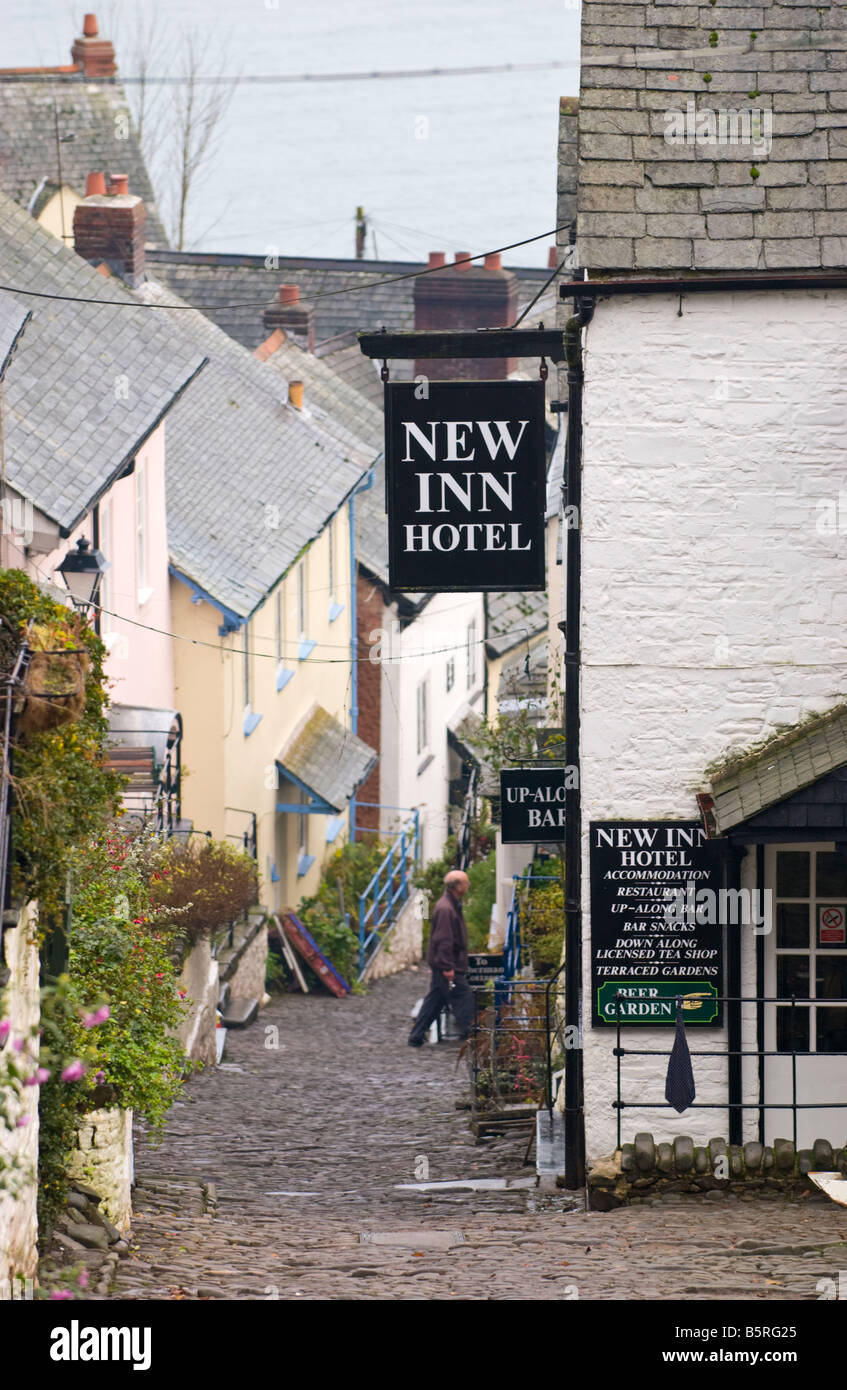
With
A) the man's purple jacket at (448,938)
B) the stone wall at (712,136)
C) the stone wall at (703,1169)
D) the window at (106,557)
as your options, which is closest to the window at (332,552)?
the window at (106,557)

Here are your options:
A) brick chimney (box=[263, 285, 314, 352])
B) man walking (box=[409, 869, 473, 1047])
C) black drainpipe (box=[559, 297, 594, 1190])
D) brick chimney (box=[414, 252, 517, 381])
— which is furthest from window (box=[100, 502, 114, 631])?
brick chimney (box=[414, 252, 517, 381])

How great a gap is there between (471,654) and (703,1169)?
1077 inches

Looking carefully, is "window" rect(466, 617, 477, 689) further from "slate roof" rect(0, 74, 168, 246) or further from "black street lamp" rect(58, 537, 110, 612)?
"black street lamp" rect(58, 537, 110, 612)

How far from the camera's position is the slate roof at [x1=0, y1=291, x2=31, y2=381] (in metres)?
16.1

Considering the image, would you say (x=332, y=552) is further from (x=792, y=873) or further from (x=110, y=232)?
(x=792, y=873)

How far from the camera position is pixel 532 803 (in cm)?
1329

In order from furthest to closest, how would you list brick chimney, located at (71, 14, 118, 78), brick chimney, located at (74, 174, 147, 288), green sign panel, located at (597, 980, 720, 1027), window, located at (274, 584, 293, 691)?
1. brick chimney, located at (71, 14, 118, 78)
2. window, located at (274, 584, 293, 691)
3. brick chimney, located at (74, 174, 147, 288)
4. green sign panel, located at (597, 980, 720, 1027)

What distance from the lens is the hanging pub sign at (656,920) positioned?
39.4 feet

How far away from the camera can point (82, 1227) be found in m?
9.77

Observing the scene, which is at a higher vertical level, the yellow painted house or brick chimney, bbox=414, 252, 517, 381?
brick chimney, bbox=414, 252, 517, 381

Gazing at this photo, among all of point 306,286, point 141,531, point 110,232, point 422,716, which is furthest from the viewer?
point 306,286

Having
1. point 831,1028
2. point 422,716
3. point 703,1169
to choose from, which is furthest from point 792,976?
point 422,716

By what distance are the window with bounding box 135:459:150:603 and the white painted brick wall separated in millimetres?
9623
